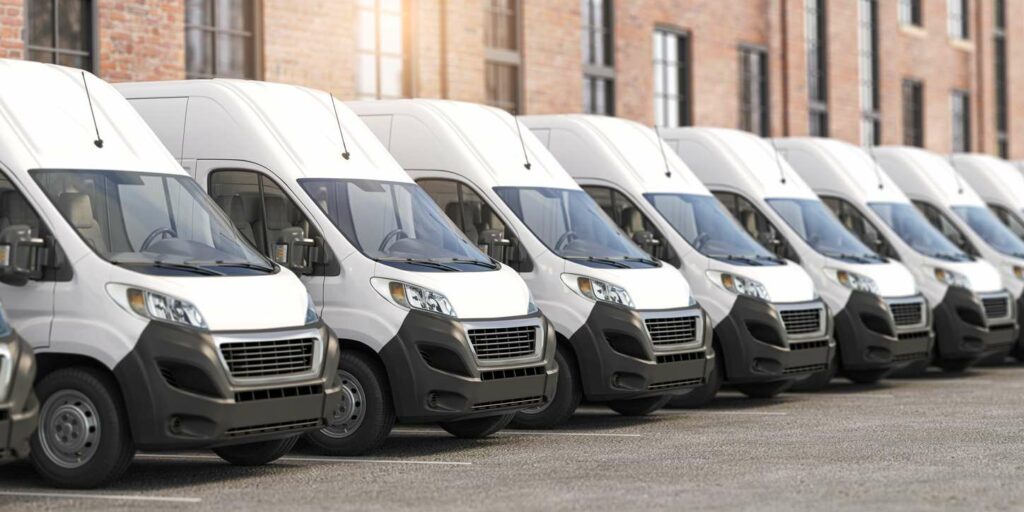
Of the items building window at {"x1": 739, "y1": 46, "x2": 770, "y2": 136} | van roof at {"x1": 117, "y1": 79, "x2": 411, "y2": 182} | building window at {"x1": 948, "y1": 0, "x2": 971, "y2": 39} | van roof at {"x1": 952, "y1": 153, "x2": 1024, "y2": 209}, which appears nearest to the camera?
van roof at {"x1": 117, "y1": 79, "x2": 411, "y2": 182}

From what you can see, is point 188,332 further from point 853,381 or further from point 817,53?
point 817,53

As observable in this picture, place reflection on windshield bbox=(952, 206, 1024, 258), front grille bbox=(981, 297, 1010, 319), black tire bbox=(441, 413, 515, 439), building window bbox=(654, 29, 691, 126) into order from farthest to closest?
building window bbox=(654, 29, 691, 126), reflection on windshield bbox=(952, 206, 1024, 258), front grille bbox=(981, 297, 1010, 319), black tire bbox=(441, 413, 515, 439)

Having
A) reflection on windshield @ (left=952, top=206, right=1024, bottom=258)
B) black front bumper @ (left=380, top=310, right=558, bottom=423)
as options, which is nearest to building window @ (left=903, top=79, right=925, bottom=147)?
reflection on windshield @ (left=952, top=206, right=1024, bottom=258)

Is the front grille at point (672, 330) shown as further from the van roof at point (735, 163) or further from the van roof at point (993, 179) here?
the van roof at point (993, 179)

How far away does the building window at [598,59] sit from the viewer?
86.2 ft

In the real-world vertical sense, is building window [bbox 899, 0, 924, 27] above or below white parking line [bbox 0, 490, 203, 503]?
above

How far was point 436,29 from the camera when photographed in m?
22.8

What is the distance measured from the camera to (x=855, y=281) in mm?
17734

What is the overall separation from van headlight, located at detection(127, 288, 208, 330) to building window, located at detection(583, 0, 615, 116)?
1595 centimetres

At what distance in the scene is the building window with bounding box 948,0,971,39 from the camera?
38594 mm

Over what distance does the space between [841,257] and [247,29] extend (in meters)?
6.87

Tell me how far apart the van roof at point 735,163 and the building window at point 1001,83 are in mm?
23232

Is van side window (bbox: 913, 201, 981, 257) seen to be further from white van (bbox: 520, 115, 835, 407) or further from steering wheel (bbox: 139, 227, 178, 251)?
steering wheel (bbox: 139, 227, 178, 251)

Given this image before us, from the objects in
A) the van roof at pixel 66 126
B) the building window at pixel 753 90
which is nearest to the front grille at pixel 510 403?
the van roof at pixel 66 126
